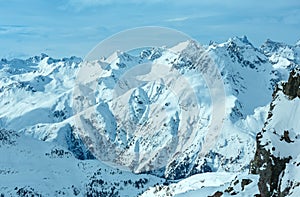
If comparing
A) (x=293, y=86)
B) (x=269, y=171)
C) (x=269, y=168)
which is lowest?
(x=269, y=171)

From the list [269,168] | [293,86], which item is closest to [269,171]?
[269,168]

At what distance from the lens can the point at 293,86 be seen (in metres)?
72.7

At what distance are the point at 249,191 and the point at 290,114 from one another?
12410mm

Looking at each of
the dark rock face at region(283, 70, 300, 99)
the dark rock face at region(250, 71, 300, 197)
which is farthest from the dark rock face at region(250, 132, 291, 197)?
the dark rock face at region(283, 70, 300, 99)

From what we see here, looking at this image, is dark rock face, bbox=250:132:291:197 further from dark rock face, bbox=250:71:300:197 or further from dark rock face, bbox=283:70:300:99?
dark rock face, bbox=283:70:300:99

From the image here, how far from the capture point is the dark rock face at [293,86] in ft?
235

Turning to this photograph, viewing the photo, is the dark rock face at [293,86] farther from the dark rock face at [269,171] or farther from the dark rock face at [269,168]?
the dark rock face at [269,171]

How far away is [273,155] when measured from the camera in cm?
6381

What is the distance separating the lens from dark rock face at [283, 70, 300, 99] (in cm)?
7175

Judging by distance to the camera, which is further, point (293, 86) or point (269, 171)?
point (293, 86)

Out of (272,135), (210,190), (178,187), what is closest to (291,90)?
(272,135)

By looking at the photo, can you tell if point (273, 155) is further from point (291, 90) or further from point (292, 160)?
point (291, 90)

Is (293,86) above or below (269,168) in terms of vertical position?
above

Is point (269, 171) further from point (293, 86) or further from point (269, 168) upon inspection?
point (293, 86)
